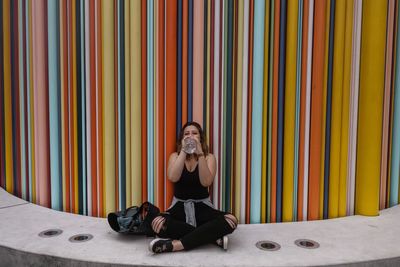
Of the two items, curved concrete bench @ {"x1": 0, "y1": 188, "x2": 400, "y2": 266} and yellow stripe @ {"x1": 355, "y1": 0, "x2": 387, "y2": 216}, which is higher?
yellow stripe @ {"x1": 355, "y1": 0, "x2": 387, "y2": 216}

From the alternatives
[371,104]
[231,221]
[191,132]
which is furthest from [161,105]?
[371,104]

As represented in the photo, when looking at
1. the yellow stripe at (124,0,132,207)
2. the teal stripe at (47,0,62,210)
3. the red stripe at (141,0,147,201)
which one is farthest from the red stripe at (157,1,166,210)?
the teal stripe at (47,0,62,210)

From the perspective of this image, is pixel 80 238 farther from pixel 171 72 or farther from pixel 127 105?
pixel 171 72

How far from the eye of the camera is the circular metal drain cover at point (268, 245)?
2865 mm

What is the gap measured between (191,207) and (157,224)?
329 millimetres

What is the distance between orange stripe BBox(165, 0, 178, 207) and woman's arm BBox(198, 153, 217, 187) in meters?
0.35

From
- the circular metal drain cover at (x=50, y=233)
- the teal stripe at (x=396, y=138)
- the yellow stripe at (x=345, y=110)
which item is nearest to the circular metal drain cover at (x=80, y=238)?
the circular metal drain cover at (x=50, y=233)

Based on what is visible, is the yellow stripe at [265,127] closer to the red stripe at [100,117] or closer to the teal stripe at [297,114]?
the teal stripe at [297,114]

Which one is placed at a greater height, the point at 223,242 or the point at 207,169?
the point at 207,169

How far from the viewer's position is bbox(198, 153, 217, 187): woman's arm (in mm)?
3156

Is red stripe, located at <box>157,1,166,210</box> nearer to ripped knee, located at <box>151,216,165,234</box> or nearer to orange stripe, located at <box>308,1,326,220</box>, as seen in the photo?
ripped knee, located at <box>151,216,165,234</box>

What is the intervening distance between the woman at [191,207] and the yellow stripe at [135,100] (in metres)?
0.35

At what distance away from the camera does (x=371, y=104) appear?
11.4 ft

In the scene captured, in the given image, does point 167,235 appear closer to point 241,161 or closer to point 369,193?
point 241,161
